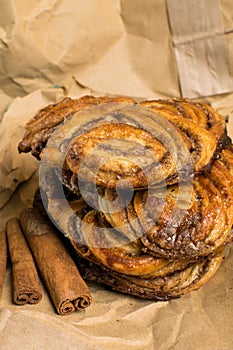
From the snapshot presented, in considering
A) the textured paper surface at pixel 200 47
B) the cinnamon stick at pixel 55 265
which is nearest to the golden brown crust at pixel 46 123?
the cinnamon stick at pixel 55 265

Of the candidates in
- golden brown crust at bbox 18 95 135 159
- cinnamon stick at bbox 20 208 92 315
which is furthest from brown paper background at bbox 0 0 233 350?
golden brown crust at bbox 18 95 135 159

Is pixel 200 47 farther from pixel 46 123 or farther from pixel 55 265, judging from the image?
pixel 55 265

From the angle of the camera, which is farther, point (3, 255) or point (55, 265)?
point (3, 255)

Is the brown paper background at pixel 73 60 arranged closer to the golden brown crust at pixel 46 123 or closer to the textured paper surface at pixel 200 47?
the textured paper surface at pixel 200 47

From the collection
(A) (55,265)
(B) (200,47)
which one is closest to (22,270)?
(A) (55,265)

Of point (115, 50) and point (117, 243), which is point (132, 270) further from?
Answer: point (115, 50)

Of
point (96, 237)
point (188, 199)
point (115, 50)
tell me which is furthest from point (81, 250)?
point (115, 50)
